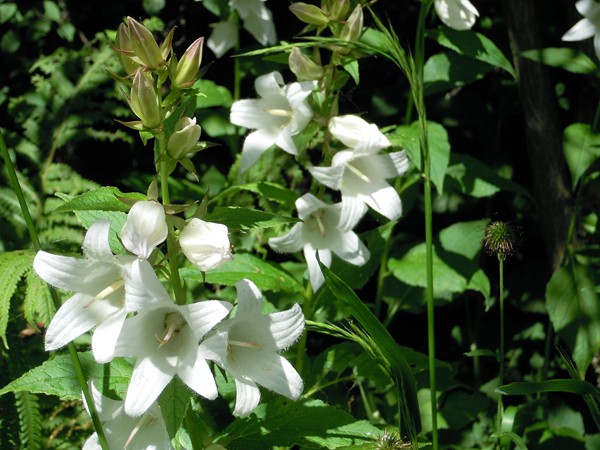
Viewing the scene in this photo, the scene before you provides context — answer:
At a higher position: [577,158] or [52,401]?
[577,158]

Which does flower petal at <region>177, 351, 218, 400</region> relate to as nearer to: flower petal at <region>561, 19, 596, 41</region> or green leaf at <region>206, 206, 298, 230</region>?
green leaf at <region>206, 206, 298, 230</region>

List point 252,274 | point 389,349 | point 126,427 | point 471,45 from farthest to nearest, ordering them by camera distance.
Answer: point 471,45, point 252,274, point 126,427, point 389,349

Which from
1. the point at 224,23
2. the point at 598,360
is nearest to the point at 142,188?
the point at 224,23

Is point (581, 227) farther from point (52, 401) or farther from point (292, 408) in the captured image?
point (52, 401)

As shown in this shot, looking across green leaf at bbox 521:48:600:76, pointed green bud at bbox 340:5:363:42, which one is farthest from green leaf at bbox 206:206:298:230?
green leaf at bbox 521:48:600:76

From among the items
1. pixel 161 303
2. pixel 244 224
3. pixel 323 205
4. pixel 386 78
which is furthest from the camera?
pixel 386 78

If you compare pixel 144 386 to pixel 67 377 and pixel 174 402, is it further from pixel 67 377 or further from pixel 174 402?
pixel 67 377

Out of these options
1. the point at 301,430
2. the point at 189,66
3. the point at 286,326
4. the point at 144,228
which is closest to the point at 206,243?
the point at 144,228
